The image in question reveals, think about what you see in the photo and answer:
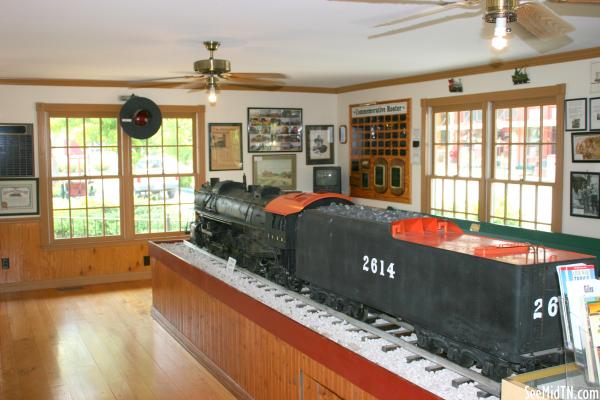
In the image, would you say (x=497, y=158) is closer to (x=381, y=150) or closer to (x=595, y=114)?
(x=595, y=114)

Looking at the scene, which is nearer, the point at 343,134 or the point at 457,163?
the point at 457,163

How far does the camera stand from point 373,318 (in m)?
4.64

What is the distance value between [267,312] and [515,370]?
1.86 m

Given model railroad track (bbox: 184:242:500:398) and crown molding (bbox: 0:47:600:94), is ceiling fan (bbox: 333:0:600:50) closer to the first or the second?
model railroad track (bbox: 184:242:500:398)

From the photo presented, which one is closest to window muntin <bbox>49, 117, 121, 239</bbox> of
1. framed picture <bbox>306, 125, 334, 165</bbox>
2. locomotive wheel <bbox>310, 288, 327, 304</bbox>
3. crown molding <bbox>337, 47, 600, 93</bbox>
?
framed picture <bbox>306, 125, 334, 165</bbox>

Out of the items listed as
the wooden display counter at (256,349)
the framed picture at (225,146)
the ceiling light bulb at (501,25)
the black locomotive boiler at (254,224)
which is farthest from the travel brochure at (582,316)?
the framed picture at (225,146)

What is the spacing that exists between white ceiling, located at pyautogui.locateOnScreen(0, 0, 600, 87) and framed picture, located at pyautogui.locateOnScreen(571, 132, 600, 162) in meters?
0.97

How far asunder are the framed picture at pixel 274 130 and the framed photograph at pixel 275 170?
14 cm

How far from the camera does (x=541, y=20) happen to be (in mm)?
3168

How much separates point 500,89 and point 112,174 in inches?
237

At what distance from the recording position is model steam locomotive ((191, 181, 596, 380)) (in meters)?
3.22

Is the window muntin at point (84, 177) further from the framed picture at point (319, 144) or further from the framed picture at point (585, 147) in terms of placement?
the framed picture at point (585, 147)

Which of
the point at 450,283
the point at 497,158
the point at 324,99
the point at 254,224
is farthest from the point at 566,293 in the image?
the point at 324,99

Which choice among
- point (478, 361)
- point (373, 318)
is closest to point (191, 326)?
point (373, 318)
